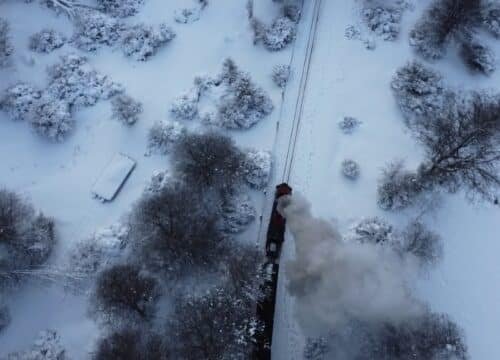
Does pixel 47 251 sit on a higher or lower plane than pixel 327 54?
lower

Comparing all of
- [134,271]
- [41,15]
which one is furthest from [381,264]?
[41,15]

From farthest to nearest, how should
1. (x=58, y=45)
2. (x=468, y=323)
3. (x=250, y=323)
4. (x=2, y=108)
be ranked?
1. (x=58, y=45)
2. (x=2, y=108)
3. (x=468, y=323)
4. (x=250, y=323)

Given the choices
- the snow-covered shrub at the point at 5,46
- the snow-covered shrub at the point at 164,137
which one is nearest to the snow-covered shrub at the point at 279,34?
the snow-covered shrub at the point at 164,137

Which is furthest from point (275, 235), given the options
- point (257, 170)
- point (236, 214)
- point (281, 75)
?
point (281, 75)

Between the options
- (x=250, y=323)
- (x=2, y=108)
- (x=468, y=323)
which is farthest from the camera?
(x=2, y=108)

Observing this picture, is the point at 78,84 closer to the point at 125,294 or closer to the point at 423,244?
the point at 125,294

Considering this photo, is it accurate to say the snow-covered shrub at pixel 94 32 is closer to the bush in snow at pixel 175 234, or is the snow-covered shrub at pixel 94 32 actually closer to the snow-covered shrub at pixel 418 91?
the bush in snow at pixel 175 234

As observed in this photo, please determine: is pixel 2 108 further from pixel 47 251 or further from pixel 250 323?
pixel 250 323
